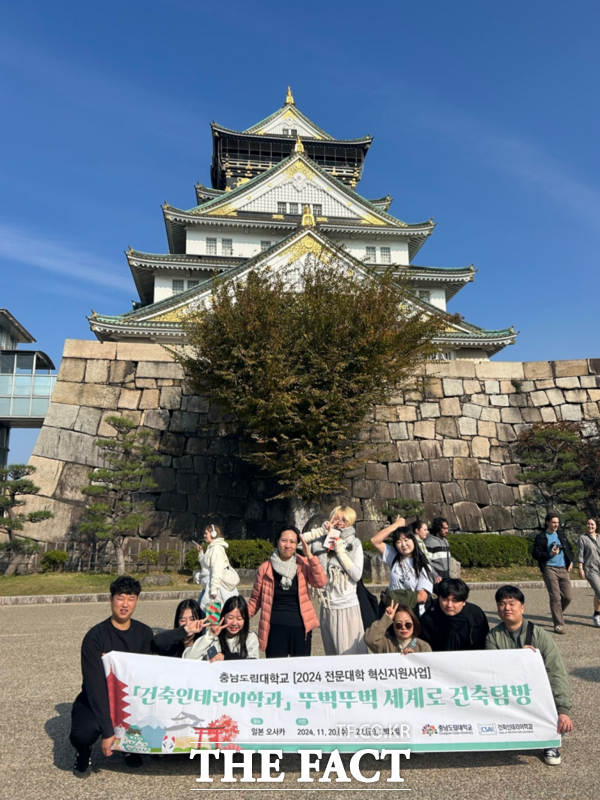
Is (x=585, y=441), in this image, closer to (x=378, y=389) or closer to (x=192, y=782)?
(x=378, y=389)

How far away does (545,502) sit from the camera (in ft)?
54.0

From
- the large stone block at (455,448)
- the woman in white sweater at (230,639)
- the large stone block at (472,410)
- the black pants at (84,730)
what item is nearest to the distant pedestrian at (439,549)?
the woman in white sweater at (230,639)

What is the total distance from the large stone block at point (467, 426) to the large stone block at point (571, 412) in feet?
9.33

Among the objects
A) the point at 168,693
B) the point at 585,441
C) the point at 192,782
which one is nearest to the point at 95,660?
the point at 168,693

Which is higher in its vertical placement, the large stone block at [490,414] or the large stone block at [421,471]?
the large stone block at [490,414]

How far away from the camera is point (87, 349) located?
57.3 feet

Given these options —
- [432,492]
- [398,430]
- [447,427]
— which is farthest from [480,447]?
[398,430]

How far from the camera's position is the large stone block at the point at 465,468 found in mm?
17406

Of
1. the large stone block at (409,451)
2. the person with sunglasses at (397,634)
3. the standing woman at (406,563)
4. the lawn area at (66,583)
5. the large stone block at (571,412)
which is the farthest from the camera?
the large stone block at (571,412)

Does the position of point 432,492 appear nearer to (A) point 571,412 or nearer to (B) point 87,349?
(A) point 571,412

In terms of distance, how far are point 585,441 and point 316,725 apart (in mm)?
16125

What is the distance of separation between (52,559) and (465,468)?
1191 centimetres

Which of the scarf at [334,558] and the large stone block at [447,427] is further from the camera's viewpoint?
the large stone block at [447,427]

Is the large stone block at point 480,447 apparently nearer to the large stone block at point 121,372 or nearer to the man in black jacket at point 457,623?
the large stone block at point 121,372
